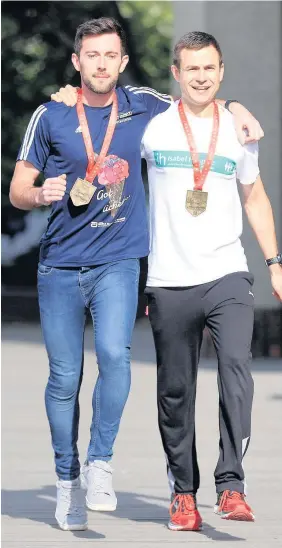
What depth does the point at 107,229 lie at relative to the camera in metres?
7.15

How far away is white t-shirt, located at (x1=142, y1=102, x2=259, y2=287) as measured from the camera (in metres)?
6.97

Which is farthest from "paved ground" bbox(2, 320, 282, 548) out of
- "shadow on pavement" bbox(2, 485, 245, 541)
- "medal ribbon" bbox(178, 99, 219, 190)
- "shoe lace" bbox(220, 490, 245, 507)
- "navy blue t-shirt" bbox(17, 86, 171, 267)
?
"medal ribbon" bbox(178, 99, 219, 190)

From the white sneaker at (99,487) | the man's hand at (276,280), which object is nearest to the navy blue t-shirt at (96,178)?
the man's hand at (276,280)

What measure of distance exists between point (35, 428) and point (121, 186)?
4264mm

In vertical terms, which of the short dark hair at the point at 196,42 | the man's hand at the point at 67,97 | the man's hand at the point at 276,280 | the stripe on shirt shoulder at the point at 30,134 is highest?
the short dark hair at the point at 196,42

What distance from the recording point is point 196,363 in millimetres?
7223

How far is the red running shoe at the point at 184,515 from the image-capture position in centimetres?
715

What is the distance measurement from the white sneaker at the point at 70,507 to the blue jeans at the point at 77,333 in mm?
52

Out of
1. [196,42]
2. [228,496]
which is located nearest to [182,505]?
[228,496]

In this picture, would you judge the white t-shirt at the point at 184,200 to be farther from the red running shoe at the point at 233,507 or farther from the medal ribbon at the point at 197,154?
the red running shoe at the point at 233,507

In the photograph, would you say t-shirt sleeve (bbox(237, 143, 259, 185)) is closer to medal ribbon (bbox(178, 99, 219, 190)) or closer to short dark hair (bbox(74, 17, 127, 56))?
medal ribbon (bbox(178, 99, 219, 190))

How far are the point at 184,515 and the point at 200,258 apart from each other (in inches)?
41.1

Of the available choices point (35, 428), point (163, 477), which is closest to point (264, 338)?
point (35, 428)

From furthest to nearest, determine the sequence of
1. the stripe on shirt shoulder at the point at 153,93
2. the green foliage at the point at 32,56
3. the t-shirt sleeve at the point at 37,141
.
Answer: the green foliage at the point at 32,56 < the stripe on shirt shoulder at the point at 153,93 < the t-shirt sleeve at the point at 37,141
